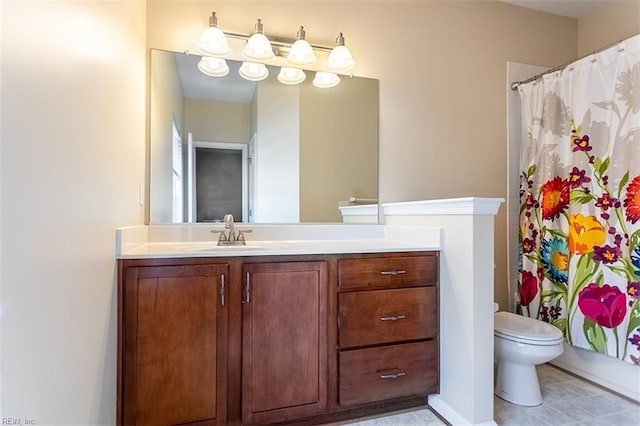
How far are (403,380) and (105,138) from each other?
169 cm

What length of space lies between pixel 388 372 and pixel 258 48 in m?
1.90

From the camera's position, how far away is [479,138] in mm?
2611

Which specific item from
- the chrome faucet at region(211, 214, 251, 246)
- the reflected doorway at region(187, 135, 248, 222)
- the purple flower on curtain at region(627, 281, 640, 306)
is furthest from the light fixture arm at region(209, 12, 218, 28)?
the purple flower on curtain at region(627, 281, 640, 306)

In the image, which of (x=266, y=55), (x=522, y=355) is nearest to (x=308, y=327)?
(x=522, y=355)

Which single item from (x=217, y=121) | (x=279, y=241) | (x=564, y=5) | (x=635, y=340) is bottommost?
(x=635, y=340)

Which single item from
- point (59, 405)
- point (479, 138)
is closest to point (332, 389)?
point (59, 405)

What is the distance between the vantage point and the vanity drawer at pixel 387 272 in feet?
5.69

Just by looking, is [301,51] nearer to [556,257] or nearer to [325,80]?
[325,80]

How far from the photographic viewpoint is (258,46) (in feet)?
6.77

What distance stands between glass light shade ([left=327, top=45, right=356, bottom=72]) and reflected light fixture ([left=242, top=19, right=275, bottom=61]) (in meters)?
0.38

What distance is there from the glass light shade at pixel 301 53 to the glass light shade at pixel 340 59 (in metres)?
0.12

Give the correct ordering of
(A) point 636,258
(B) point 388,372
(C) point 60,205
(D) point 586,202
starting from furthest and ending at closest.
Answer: (D) point 586,202, (A) point 636,258, (B) point 388,372, (C) point 60,205

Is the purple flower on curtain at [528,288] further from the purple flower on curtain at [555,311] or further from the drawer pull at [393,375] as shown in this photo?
the drawer pull at [393,375]

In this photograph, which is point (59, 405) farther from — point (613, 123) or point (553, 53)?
point (553, 53)
